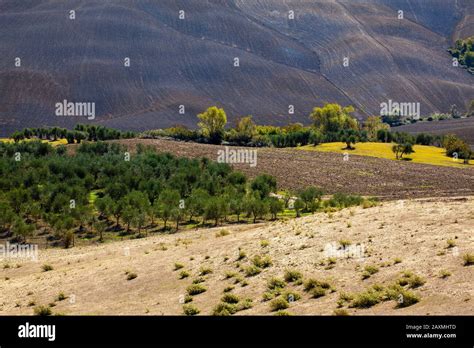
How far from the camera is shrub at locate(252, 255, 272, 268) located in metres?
31.0

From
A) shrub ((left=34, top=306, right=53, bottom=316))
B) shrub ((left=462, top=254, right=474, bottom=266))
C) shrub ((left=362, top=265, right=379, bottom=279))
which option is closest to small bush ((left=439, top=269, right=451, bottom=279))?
shrub ((left=462, top=254, right=474, bottom=266))

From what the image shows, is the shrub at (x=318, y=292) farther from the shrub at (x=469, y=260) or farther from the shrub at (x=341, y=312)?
the shrub at (x=469, y=260)

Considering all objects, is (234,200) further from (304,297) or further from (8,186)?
(304,297)

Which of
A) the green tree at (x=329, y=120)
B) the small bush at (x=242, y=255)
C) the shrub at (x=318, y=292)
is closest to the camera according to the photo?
the shrub at (x=318, y=292)

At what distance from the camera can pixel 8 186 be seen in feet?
258

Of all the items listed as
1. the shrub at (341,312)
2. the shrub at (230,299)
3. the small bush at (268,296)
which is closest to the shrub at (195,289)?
the shrub at (230,299)

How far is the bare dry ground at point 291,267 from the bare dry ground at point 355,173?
3845 cm

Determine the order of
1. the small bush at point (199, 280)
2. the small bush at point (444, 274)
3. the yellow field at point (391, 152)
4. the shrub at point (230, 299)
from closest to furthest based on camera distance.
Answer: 1. the small bush at point (444, 274)
2. the shrub at point (230, 299)
3. the small bush at point (199, 280)
4. the yellow field at point (391, 152)

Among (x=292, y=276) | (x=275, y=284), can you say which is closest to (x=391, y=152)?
(x=292, y=276)

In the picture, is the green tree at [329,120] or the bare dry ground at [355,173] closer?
the bare dry ground at [355,173]

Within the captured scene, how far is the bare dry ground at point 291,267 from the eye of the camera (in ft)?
80.9

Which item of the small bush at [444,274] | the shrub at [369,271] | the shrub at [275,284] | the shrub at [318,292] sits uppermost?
the small bush at [444,274]

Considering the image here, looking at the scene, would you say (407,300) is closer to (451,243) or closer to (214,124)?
(451,243)
